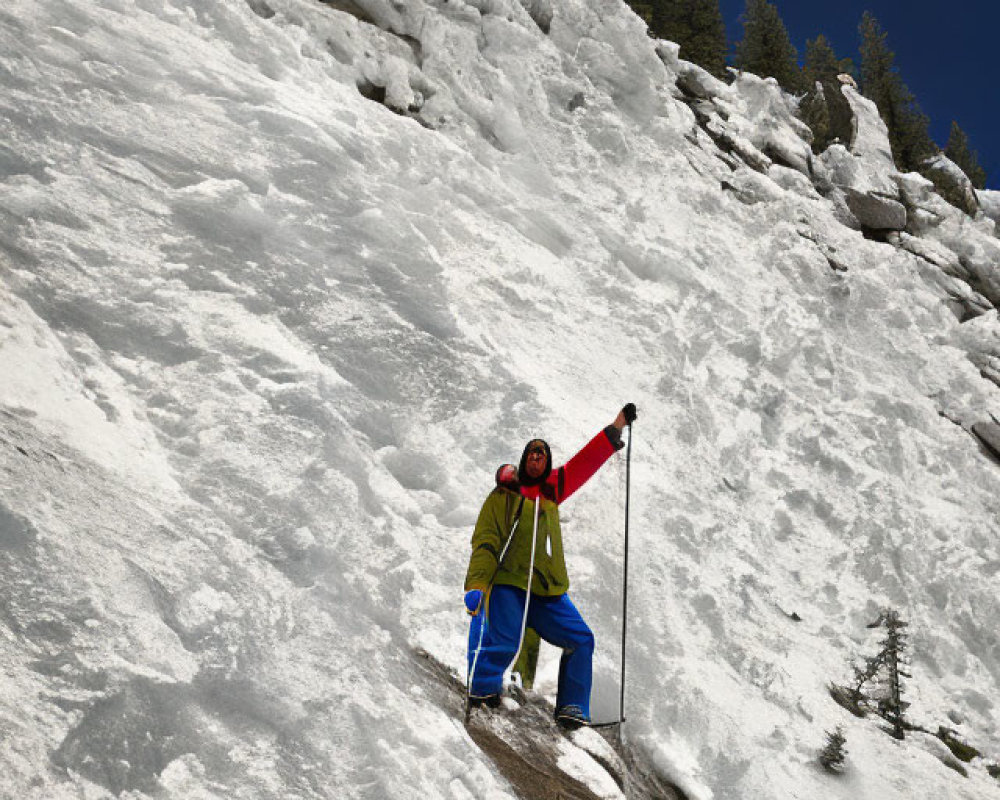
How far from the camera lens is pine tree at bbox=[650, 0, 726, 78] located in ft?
78.2

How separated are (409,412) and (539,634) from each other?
244cm

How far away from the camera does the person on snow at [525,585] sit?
174 inches

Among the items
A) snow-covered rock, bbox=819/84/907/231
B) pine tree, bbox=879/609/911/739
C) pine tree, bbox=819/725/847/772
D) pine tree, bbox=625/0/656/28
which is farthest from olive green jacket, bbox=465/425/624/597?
pine tree, bbox=625/0/656/28

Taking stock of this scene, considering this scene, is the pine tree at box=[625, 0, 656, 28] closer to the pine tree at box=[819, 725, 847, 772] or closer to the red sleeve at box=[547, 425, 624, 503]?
the red sleeve at box=[547, 425, 624, 503]

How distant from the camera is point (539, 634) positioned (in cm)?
474

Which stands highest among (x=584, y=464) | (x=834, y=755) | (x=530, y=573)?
(x=584, y=464)

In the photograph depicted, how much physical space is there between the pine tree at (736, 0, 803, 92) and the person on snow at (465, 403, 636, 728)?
88.0 feet

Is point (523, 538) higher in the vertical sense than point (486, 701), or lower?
higher

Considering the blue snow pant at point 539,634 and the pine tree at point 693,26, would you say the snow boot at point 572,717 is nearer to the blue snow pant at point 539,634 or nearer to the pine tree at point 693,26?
the blue snow pant at point 539,634

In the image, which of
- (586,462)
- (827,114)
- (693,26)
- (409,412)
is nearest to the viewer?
(586,462)

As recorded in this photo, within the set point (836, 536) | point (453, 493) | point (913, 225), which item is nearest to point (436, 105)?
point (453, 493)

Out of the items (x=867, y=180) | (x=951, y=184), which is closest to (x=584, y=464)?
(x=867, y=180)

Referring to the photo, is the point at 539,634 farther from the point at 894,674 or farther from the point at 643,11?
the point at 643,11

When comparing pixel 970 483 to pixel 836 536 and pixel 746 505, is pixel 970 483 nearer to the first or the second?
pixel 836 536
